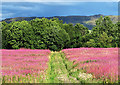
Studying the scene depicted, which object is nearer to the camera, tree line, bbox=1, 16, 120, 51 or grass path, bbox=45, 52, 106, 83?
grass path, bbox=45, 52, 106, 83

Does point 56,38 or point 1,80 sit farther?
point 56,38

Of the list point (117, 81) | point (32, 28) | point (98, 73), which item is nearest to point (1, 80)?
point (98, 73)

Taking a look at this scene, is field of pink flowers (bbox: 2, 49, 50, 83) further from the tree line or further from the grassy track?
the tree line

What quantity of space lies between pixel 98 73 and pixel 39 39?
1194 inches

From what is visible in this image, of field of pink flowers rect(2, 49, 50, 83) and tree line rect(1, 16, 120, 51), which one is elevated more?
tree line rect(1, 16, 120, 51)

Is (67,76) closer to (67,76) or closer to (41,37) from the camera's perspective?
(67,76)

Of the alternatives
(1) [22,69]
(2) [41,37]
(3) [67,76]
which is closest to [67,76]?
(3) [67,76]

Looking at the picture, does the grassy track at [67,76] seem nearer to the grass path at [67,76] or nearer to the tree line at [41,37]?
the grass path at [67,76]

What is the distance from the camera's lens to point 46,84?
26.3 feet

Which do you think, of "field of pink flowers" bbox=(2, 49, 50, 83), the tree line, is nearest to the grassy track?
"field of pink flowers" bbox=(2, 49, 50, 83)

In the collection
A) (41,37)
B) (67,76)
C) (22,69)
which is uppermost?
(41,37)

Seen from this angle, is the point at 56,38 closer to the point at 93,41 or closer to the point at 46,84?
the point at 93,41

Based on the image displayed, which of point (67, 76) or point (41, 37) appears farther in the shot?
point (41, 37)

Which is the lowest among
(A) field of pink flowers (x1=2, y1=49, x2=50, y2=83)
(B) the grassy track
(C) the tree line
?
(B) the grassy track
